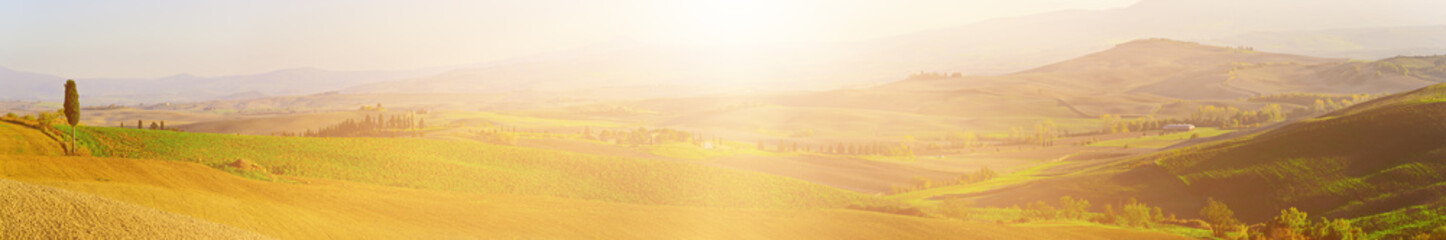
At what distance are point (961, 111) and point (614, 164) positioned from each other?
413 feet

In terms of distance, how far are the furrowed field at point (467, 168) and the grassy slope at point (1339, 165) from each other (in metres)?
14.3

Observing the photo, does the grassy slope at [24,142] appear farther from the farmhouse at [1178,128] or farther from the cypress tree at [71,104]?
the farmhouse at [1178,128]

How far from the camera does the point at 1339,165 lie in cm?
2788

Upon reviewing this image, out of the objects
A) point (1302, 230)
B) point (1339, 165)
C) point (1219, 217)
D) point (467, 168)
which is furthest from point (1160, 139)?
point (467, 168)

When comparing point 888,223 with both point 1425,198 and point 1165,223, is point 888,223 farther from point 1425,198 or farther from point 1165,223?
point 1425,198

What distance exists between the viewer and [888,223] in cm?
2445

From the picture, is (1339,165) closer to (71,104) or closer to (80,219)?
(80,219)

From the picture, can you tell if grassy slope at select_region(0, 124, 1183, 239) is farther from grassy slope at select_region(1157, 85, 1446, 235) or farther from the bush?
grassy slope at select_region(1157, 85, 1446, 235)

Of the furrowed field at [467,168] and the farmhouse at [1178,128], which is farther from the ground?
the furrowed field at [467,168]

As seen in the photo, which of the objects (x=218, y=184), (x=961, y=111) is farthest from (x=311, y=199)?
(x=961, y=111)

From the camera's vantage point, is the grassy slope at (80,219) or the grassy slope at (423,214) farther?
the grassy slope at (423,214)

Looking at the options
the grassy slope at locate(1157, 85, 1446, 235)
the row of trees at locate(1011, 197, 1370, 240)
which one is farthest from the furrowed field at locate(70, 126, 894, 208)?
the grassy slope at locate(1157, 85, 1446, 235)

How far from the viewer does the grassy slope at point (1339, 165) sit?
2416 cm

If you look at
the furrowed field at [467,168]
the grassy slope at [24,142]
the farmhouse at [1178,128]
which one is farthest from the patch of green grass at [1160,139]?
the grassy slope at [24,142]
